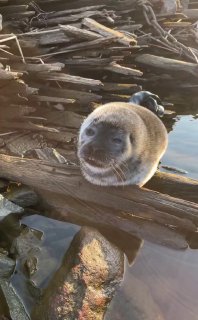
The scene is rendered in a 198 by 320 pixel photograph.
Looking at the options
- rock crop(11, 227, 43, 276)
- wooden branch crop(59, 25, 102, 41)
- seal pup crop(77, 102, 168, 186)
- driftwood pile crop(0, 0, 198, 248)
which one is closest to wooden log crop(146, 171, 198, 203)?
driftwood pile crop(0, 0, 198, 248)

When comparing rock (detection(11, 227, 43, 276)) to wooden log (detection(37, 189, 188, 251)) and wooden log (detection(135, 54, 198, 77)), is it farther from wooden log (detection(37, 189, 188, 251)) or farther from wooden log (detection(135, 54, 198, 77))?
wooden log (detection(135, 54, 198, 77))

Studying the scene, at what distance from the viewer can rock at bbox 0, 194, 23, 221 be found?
4500 mm

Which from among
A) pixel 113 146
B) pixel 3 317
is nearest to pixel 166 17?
pixel 113 146

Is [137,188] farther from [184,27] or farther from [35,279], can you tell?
[184,27]

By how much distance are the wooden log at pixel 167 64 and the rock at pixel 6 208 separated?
6.15 m

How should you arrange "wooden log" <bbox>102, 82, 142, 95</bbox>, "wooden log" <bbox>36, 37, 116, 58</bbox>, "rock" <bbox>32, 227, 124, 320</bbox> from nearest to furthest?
"rock" <bbox>32, 227, 124, 320</bbox> < "wooden log" <bbox>36, 37, 116, 58</bbox> < "wooden log" <bbox>102, 82, 142, 95</bbox>

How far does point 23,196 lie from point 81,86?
3.10 meters

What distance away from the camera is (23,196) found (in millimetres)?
4758

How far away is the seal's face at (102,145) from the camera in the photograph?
14.8 feet

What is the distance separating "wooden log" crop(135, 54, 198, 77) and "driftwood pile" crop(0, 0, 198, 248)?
0.02 m

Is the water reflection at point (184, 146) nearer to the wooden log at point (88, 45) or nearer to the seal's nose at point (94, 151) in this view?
the wooden log at point (88, 45)

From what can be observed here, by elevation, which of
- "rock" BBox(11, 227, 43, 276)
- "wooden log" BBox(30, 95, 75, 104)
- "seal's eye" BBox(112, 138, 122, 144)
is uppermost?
"seal's eye" BBox(112, 138, 122, 144)

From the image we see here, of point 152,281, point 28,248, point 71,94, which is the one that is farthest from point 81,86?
point 152,281

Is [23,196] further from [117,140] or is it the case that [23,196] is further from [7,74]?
[7,74]
